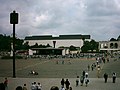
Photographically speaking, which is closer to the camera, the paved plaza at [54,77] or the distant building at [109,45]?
the paved plaza at [54,77]

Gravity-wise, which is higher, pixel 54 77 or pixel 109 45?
pixel 109 45

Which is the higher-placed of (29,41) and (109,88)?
(29,41)

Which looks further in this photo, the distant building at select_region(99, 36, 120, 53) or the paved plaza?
the distant building at select_region(99, 36, 120, 53)

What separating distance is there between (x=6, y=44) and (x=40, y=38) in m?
75.9

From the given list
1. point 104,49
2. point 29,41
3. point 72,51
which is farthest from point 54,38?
point 72,51

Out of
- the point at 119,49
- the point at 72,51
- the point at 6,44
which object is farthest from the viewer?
the point at 119,49

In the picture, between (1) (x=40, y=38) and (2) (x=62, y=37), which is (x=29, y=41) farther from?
(2) (x=62, y=37)

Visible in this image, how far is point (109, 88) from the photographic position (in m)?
18.9

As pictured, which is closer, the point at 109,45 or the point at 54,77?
the point at 54,77

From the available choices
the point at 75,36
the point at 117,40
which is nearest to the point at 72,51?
the point at 117,40

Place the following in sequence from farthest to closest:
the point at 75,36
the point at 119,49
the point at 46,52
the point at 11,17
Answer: the point at 75,36, the point at 119,49, the point at 46,52, the point at 11,17

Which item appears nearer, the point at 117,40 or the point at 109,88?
the point at 109,88

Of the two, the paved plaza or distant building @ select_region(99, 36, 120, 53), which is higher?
distant building @ select_region(99, 36, 120, 53)

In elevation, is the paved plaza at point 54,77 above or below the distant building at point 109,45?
below
